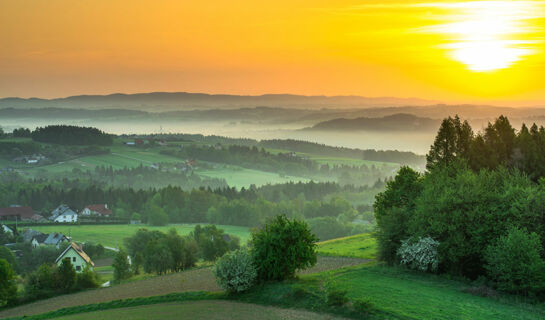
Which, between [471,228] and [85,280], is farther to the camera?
[85,280]

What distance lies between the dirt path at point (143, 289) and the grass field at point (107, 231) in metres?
39.9

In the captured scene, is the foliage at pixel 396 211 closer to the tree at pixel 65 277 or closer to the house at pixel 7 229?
the tree at pixel 65 277

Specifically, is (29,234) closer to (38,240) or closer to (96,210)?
(38,240)

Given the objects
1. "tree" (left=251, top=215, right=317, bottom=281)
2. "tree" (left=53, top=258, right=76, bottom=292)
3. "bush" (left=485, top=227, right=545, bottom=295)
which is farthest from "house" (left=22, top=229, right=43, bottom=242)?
"bush" (left=485, top=227, right=545, bottom=295)

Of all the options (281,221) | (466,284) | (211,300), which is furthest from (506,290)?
(211,300)

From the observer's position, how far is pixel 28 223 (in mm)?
100188

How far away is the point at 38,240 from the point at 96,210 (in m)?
32.1

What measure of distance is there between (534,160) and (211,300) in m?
33.7

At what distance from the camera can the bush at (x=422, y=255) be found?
3800cm

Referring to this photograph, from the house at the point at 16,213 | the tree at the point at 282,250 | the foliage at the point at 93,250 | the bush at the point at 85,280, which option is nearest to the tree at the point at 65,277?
the bush at the point at 85,280

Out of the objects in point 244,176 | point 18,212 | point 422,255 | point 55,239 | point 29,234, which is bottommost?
point 29,234

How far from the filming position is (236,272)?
34.6 metres

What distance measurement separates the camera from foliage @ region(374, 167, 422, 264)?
41.9 m

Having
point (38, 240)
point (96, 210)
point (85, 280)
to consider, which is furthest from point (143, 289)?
point (96, 210)
